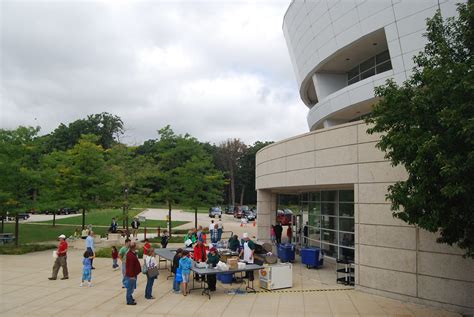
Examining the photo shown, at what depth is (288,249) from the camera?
20.9 m

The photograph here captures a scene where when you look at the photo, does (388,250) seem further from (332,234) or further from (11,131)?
(11,131)

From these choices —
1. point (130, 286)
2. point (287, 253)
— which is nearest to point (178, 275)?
point (130, 286)

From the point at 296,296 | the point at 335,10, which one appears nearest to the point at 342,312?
the point at 296,296

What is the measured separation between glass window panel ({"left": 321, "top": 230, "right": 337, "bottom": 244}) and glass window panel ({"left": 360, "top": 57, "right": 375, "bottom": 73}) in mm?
12427

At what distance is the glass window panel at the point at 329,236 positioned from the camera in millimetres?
20416

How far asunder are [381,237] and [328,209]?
6.78 m

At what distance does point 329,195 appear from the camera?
2112cm

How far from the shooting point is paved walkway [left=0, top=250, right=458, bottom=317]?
39.7 feet

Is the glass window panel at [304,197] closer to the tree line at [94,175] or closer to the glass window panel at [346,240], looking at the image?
the glass window panel at [346,240]

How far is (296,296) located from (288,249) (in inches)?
271

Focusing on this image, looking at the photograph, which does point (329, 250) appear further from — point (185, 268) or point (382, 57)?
point (382, 57)

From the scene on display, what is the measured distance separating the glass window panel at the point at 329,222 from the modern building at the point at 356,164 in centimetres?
5

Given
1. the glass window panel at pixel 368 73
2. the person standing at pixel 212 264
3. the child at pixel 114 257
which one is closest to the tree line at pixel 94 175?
the child at pixel 114 257

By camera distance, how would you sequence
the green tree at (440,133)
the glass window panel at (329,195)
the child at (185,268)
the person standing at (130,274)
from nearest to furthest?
the green tree at (440,133) → the person standing at (130,274) → the child at (185,268) → the glass window panel at (329,195)
